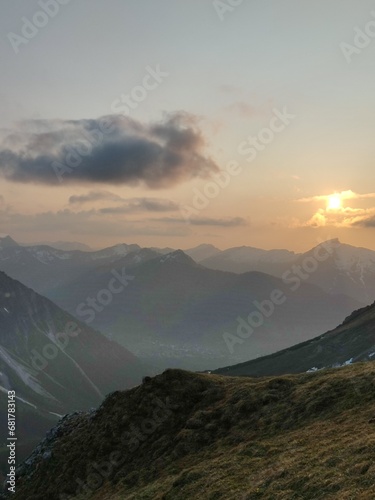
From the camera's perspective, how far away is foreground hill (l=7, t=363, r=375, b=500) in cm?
3222

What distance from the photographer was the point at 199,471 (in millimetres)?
42094

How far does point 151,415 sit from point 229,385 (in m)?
13.0

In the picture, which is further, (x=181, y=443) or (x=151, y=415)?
(x=151, y=415)

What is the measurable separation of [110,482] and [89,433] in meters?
15.4

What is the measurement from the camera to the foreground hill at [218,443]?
106ft

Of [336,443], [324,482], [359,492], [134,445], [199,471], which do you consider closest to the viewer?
[359,492]

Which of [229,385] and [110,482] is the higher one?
[229,385]

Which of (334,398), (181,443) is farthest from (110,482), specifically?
(334,398)

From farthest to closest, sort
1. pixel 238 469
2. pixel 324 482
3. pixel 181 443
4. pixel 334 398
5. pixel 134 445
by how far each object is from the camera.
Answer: pixel 134 445, pixel 181 443, pixel 334 398, pixel 238 469, pixel 324 482

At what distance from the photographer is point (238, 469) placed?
128 ft

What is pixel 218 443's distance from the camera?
4988 centimetres

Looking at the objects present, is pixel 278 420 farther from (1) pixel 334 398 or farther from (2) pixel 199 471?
(2) pixel 199 471

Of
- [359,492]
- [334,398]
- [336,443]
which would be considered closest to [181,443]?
[334,398]

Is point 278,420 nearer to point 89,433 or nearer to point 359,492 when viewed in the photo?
point 359,492
